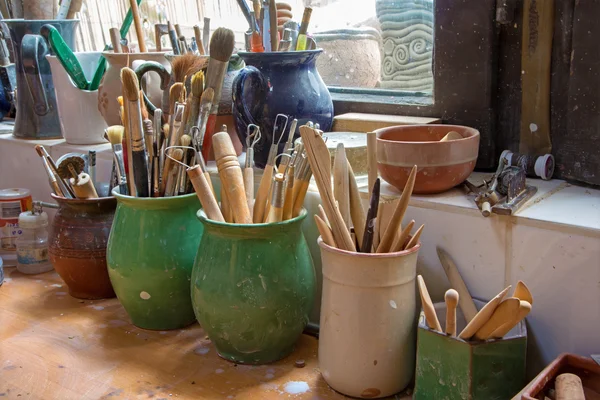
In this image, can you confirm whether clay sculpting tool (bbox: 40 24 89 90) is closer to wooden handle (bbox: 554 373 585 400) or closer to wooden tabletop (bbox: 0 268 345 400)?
wooden tabletop (bbox: 0 268 345 400)

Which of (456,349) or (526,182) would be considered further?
(526,182)

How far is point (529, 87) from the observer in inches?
33.4

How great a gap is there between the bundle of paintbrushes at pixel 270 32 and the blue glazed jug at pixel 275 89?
0.04 metres

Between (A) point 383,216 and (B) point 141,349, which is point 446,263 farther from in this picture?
(B) point 141,349

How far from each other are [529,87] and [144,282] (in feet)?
1.73

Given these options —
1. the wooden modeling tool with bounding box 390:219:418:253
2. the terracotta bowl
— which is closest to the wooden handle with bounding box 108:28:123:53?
the terracotta bowl

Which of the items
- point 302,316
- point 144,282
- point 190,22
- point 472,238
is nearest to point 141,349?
point 144,282

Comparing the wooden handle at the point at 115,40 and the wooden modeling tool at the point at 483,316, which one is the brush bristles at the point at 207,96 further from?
the wooden modeling tool at the point at 483,316

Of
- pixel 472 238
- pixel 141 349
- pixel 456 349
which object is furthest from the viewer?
pixel 141 349

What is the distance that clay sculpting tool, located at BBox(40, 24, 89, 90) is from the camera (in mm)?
1099

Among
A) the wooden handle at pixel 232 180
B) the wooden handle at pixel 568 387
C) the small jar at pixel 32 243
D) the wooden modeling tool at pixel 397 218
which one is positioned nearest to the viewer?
the wooden handle at pixel 568 387

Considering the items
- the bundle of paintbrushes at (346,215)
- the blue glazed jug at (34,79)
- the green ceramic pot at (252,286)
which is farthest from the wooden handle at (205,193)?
the blue glazed jug at (34,79)

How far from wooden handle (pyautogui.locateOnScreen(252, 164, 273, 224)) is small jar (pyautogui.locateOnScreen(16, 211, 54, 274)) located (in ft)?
1.46

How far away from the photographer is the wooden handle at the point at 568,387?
588mm
